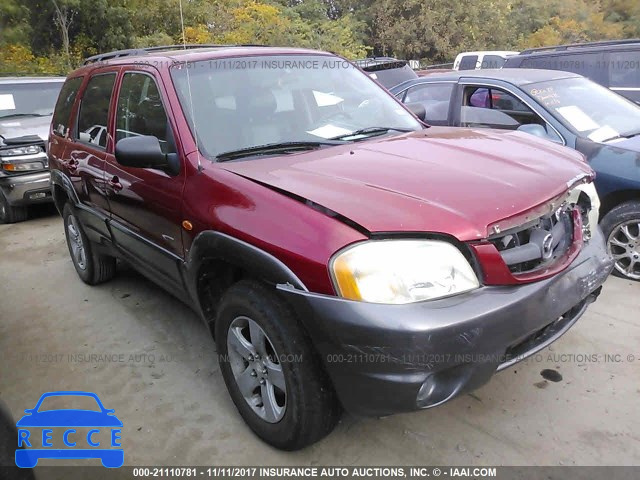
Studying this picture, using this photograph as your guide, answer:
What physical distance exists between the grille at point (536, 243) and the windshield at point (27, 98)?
24.4 ft

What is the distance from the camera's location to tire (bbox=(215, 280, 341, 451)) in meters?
2.12

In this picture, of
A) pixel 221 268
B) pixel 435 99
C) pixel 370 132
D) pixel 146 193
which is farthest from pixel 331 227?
pixel 435 99

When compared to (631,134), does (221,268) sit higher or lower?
lower

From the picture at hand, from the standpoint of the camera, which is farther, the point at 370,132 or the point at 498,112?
the point at 498,112

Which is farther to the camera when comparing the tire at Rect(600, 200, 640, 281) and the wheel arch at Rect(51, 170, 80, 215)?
the wheel arch at Rect(51, 170, 80, 215)

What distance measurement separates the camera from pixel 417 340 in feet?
6.11

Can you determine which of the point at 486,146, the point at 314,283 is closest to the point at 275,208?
the point at 314,283

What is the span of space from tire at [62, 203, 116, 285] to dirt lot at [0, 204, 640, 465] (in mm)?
261

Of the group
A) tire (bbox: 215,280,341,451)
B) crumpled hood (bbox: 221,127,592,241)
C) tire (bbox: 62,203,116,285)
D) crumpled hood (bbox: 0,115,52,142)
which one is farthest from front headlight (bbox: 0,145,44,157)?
tire (bbox: 215,280,341,451)

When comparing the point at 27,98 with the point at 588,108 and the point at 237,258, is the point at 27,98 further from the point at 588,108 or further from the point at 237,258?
the point at 588,108

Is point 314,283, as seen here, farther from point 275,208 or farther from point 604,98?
point 604,98

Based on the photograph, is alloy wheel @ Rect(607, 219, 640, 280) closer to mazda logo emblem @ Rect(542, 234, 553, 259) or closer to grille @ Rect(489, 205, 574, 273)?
grille @ Rect(489, 205, 574, 273)

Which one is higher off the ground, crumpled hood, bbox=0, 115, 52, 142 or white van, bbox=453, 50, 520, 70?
white van, bbox=453, 50, 520, 70

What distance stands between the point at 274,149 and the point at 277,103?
1.35 ft
